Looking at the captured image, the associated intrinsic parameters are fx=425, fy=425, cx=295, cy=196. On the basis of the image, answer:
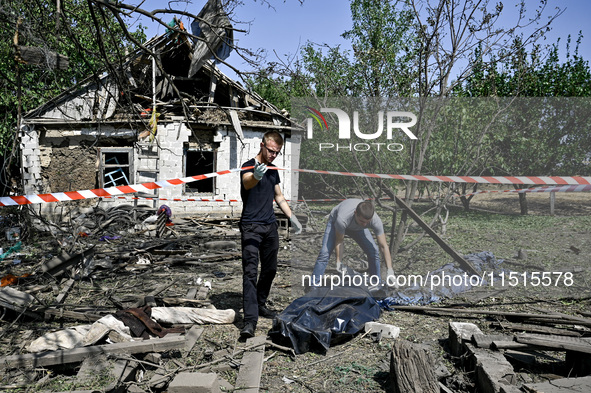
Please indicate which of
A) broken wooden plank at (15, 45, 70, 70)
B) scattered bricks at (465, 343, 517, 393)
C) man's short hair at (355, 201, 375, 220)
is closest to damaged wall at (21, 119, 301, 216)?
man's short hair at (355, 201, 375, 220)

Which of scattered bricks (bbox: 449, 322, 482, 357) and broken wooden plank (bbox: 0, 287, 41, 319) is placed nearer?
scattered bricks (bbox: 449, 322, 482, 357)

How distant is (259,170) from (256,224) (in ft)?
2.11

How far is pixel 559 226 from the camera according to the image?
22.1 feet

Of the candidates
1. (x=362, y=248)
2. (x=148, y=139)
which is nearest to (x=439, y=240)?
(x=362, y=248)

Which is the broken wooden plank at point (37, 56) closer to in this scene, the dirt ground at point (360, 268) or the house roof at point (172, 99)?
the dirt ground at point (360, 268)

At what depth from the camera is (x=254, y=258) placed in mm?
4703

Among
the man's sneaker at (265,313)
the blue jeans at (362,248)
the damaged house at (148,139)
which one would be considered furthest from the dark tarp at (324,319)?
the damaged house at (148,139)

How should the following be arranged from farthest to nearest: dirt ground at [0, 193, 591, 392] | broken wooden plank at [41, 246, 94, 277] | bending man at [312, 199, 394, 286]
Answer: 1. broken wooden plank at [41, 246, 94, 277]
2. bending man at [312, 199, 394, 286]
3. dirt ground at [0, 193, 591, 392]

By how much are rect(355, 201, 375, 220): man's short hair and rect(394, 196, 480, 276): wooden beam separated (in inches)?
29.4

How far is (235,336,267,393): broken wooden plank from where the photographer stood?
136 inches

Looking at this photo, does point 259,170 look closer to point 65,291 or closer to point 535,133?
point 65,291

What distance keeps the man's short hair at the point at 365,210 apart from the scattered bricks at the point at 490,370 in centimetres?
221

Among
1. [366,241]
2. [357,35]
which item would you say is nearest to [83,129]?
[357,35]

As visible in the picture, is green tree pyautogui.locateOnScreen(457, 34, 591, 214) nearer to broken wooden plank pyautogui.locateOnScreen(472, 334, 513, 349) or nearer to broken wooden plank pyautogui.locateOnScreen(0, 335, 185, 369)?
broken wooden plank pyautogui.locateOnScreen(472, 334, 513, 349)
